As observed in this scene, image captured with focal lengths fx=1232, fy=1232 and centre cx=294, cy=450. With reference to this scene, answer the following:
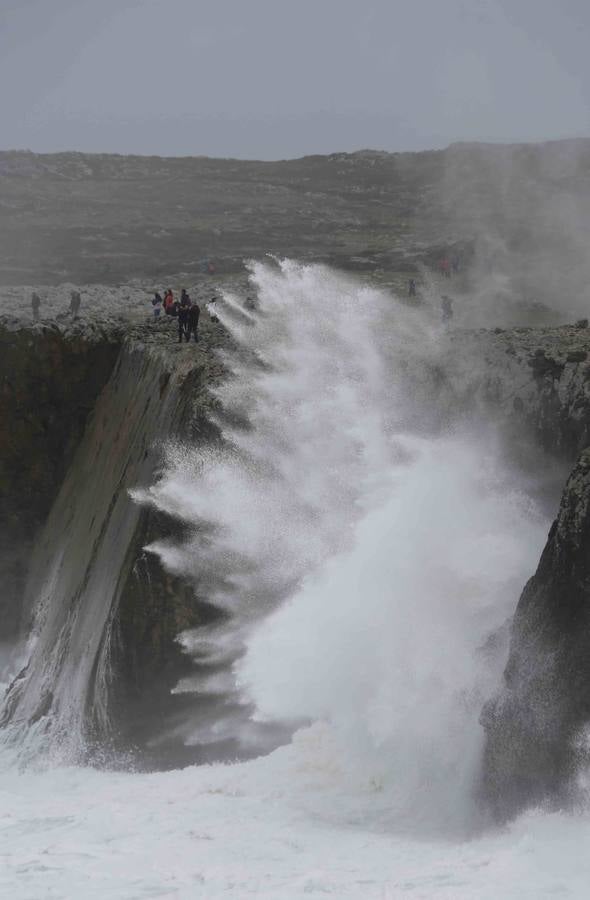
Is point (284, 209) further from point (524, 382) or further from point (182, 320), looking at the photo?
point (524, 382)

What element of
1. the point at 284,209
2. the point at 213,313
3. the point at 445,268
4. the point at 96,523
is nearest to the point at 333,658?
the point at 96,523

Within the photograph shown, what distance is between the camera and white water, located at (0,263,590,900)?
12492 mm

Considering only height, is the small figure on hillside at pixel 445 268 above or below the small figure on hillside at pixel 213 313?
→ above

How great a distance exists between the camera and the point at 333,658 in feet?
58.2

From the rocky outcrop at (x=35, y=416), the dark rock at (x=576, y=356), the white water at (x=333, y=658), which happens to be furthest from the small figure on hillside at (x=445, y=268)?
the dark rock at (x=576, y=356)

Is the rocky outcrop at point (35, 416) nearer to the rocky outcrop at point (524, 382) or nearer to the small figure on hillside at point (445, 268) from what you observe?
the rocky outcrop at point (524, 382)

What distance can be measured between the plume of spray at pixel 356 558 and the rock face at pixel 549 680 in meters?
0.80

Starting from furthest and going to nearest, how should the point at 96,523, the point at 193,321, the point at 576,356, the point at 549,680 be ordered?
the point at 193,321 < the point at 96,523 < the point at 576,356 < the point at 549,680

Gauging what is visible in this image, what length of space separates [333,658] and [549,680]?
530 centimetres

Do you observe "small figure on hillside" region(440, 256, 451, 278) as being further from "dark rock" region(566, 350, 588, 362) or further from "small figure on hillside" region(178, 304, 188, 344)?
"dark rock" region(566, 350, 588, 362)

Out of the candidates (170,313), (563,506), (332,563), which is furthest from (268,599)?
(170,313)

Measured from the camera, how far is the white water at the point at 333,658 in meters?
12.5

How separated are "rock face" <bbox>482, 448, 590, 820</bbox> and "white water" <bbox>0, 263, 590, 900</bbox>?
0.51 meters

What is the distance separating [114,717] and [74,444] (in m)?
9.88
